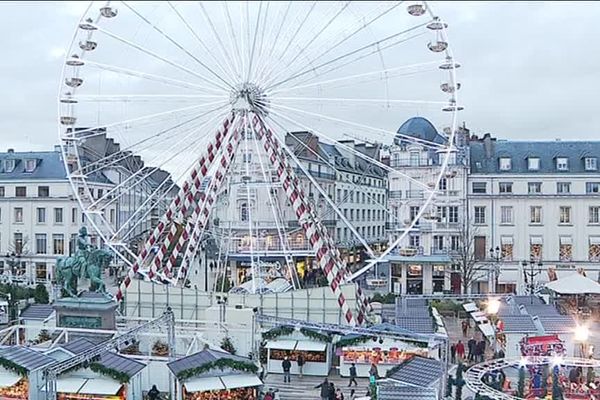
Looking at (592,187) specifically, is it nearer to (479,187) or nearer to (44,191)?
(479,187)

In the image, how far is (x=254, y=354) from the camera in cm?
2722

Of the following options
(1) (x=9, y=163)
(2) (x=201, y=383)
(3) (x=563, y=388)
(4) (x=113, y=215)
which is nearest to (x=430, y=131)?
(4) (x=113, y=215)

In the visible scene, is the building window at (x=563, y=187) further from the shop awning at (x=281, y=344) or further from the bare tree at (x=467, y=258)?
the shop awning at (x=281, y=344)

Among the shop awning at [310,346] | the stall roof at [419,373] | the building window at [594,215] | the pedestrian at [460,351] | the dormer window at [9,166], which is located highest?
the dormer window at [9,166]

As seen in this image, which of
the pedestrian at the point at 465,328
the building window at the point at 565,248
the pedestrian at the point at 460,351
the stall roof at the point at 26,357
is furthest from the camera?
the building window at the point at 565,248

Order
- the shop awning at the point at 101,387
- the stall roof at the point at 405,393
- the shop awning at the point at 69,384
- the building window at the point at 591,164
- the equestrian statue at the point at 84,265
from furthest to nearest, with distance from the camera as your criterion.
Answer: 1. the building window at the point at 591,164
2. the equestrian statue at the point at 84,265
3. the shop awning at the point at 69,384
4. the shop awning at the point at 101,387
5. the stall roof at the point at 405,393

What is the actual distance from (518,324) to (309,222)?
28.9ft

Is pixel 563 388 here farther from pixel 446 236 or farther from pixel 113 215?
pixel 113 215

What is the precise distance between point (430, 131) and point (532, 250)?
44.2 feet

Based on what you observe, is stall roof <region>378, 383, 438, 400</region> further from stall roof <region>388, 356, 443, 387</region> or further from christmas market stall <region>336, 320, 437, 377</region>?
christmas market stall <region>336, 320, 437, 377</region>

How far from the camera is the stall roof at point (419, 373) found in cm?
2098

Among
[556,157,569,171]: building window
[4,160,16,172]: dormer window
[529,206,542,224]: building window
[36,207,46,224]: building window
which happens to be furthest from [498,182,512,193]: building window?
[4,160,16,172]: dormer window

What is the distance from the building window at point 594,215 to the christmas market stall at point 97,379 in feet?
120

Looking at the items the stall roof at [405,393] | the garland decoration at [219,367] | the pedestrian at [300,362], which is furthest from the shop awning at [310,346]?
the stall roof at [405,393]
